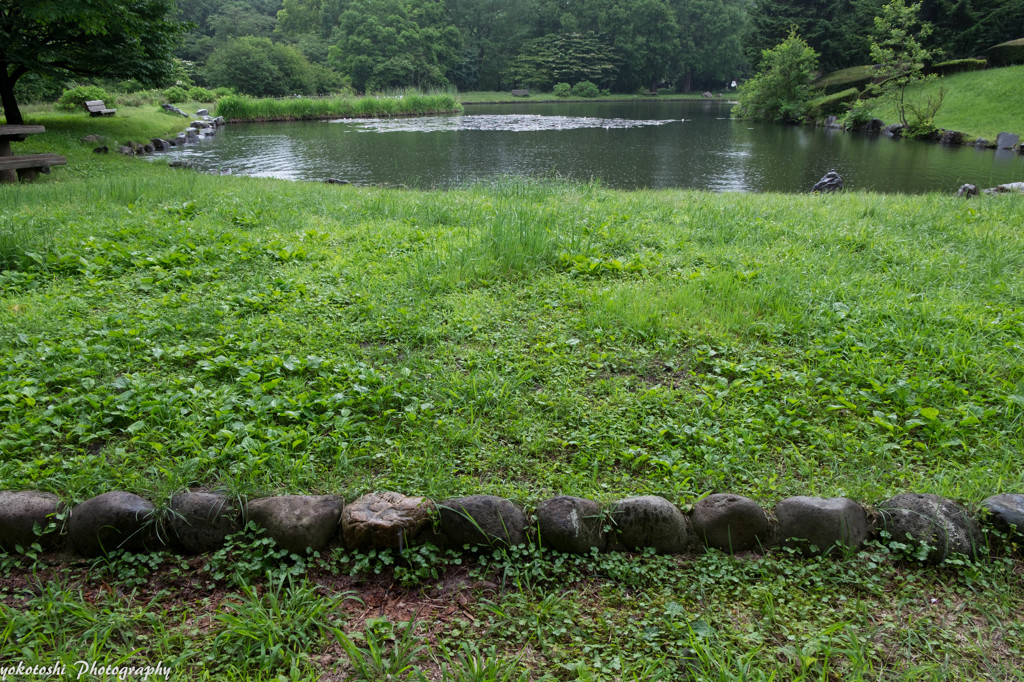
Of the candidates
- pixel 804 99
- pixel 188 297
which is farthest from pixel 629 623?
pixel 804 99

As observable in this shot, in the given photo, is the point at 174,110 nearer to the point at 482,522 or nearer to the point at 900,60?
the point at 482,522

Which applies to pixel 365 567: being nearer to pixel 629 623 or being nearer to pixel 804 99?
pixel 629 623

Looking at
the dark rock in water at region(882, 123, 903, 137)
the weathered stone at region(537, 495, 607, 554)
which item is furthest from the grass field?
the dark rock in water at region(882, 123, 903, 137)

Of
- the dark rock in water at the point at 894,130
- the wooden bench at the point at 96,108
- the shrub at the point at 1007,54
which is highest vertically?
the shrub at the point at 1007,54

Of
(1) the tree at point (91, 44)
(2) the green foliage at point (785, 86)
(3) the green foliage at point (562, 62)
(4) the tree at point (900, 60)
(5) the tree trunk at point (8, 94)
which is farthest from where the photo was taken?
(3) the green foliage at point (562, 62)

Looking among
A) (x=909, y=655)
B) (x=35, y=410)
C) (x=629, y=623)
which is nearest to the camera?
(x=909, y=655)

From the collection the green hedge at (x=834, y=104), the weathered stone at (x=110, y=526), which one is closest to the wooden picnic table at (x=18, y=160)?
the weathered stone at (x=110, y=526)

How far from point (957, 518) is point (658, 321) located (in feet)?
7.15

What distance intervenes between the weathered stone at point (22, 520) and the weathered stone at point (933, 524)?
3.69 metres

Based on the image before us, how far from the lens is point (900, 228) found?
21.6ft

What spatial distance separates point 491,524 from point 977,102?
1206 inches

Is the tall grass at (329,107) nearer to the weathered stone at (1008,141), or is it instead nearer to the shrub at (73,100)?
the shrub at (73,100)

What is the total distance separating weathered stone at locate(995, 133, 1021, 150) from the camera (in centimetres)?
1853

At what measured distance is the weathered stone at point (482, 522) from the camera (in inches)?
97.0
